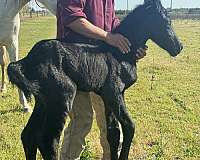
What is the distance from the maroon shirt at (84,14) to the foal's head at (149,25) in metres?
0.19

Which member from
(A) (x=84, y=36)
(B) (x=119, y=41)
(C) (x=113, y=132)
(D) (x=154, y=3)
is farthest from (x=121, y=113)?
(D) (x=154, y=3)

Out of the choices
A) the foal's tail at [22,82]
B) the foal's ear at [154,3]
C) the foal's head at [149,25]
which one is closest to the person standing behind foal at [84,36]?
the foal's head at [149,25]

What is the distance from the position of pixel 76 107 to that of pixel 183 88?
5.22 metres

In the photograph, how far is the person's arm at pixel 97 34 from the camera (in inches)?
126

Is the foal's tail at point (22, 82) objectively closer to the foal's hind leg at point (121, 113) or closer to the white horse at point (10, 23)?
the foal's hind leg at point (121, 113)

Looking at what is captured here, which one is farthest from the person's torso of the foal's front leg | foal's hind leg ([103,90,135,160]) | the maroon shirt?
the foal's front leg

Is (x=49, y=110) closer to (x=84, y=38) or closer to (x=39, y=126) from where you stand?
(x=39, y=126)

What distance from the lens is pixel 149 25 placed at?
3432mm

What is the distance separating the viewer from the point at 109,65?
10.8 feet

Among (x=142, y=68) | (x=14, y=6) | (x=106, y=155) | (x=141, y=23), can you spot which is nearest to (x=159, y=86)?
(x=142, y=68)

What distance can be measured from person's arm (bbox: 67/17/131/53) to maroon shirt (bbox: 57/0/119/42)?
0.05 m

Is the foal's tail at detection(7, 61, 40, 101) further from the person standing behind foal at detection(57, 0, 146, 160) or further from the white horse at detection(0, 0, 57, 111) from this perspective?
the white horse at detection(0, 0, 57, 111)

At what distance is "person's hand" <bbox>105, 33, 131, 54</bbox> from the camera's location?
330 cm

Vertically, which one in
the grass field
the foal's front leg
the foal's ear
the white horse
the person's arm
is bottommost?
the grass field
